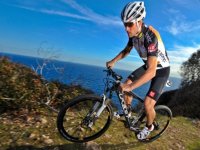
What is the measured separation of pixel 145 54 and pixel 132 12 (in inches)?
48.7

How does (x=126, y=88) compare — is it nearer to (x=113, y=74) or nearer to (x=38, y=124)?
(x=113, y=74)

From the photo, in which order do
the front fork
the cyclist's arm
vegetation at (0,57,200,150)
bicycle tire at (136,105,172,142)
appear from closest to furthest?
the cyclist's arm < the front fork < vegetation at (0,57,200,150) < bicycle tire at (136,105,172,142)

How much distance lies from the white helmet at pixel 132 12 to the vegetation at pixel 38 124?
3.55 m

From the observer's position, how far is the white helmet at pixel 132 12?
25.2 feet

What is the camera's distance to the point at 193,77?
65688 mm

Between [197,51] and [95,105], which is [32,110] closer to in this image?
[95,105]

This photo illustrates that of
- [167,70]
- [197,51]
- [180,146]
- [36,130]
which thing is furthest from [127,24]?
[197,51]

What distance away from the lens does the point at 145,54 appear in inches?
327

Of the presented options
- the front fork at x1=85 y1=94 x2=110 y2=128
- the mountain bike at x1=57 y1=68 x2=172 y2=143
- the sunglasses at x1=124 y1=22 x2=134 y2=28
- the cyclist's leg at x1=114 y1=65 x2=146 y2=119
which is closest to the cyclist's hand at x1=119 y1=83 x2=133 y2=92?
the mountain bike at x1=57 y1=68 x2=172 y2=143

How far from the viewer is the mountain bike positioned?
→ 7.89 m

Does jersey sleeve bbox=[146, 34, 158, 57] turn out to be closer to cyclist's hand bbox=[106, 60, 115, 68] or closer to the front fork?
cyclist's hand bbox=[106, 60, 115, 68]

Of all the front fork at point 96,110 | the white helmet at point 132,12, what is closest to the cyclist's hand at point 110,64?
the front fork at point 96,110

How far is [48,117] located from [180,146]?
15.3 feet

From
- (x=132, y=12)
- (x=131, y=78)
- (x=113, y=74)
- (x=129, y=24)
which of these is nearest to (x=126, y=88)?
(x=113, y=74)
